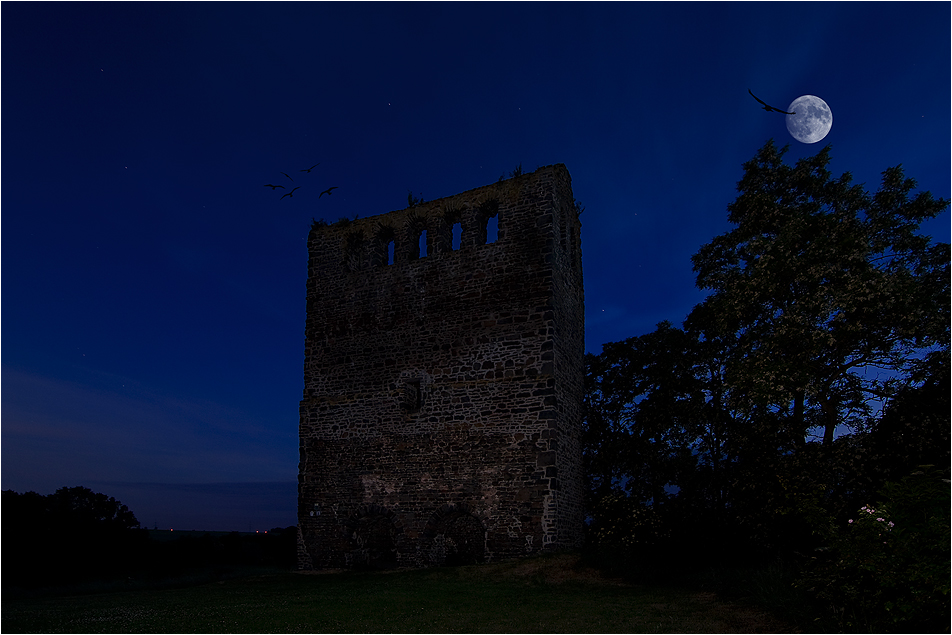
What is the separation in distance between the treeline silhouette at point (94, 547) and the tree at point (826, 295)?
56.8 feet

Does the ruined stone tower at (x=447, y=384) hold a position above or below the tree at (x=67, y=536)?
above

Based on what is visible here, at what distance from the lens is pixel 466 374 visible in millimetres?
16938

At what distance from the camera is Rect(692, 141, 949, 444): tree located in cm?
1250

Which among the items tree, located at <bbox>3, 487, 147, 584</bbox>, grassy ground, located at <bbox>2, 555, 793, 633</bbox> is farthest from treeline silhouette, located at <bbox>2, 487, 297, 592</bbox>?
grassy ground, located at <bbox>2, 555, 793, 633</bbox>

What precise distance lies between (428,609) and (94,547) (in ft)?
70.6

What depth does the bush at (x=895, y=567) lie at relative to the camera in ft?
20.7

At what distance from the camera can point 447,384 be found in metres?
17.0

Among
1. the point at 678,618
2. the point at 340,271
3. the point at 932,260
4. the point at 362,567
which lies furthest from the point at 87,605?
the point at 932,260

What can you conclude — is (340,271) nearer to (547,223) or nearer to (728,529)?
(547,223)

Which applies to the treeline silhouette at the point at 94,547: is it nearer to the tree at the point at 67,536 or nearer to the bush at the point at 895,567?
the tree at the point at 67,536

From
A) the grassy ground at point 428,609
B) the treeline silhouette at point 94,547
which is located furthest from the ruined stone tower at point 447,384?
the treeline silhouette at point 94,547

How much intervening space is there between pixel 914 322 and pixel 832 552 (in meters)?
6.32

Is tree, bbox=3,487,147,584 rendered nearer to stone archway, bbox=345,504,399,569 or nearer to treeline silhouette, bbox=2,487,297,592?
treeline silhouette, bbox=2,487,297,592

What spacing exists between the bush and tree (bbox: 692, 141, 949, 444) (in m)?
5.34
